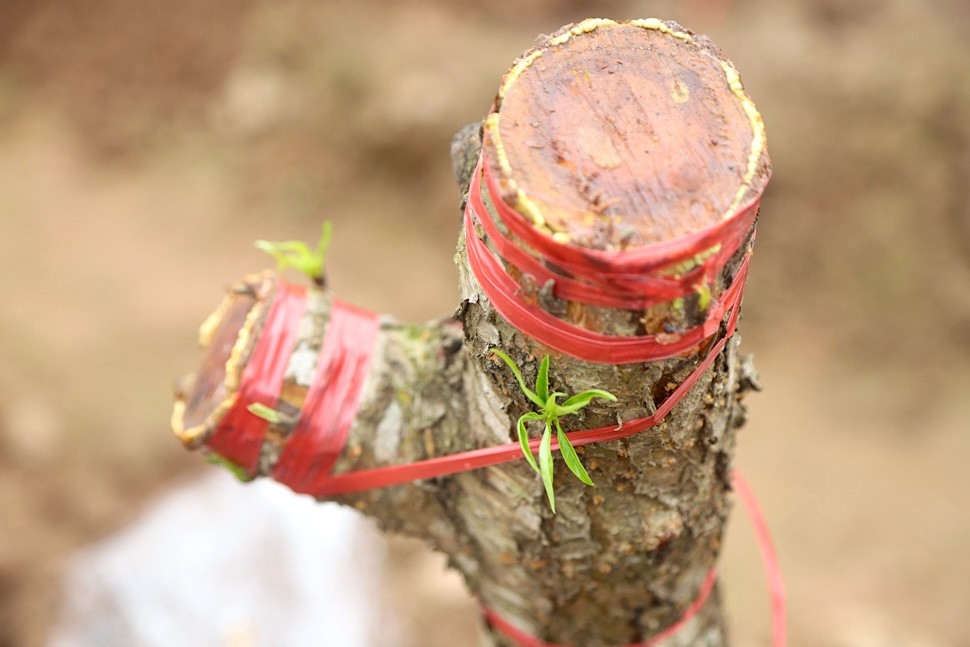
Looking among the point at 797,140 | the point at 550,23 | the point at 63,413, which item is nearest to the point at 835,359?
the point at 797,140

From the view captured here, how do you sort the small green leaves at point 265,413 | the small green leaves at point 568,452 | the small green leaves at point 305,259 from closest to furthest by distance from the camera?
the small green leaves at point 568,452
the small green leaves at point 265,413
the small green leaves at point 305,259

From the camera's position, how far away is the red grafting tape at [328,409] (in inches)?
45.2

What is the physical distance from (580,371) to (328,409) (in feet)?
1.30

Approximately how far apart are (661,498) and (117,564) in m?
2.02

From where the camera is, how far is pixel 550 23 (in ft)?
11.9

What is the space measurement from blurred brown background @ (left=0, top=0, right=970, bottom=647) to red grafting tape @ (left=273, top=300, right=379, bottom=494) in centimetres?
147

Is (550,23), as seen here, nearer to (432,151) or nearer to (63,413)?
(432,151)

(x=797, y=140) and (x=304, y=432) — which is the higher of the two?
(x=304, y=432)

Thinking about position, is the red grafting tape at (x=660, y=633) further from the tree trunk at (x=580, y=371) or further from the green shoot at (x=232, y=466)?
the green shoot at (x=232, y=466)

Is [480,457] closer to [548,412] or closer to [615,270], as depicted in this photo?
[548,412]

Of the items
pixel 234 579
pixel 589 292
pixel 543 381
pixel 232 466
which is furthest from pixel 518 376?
pixel 234 579

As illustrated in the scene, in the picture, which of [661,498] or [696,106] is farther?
[661,498]

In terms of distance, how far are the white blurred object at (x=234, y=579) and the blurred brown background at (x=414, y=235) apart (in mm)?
123

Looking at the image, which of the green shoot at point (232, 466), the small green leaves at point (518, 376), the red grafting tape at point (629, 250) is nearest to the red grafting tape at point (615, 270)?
the red grafting tape at point (629, 250)
